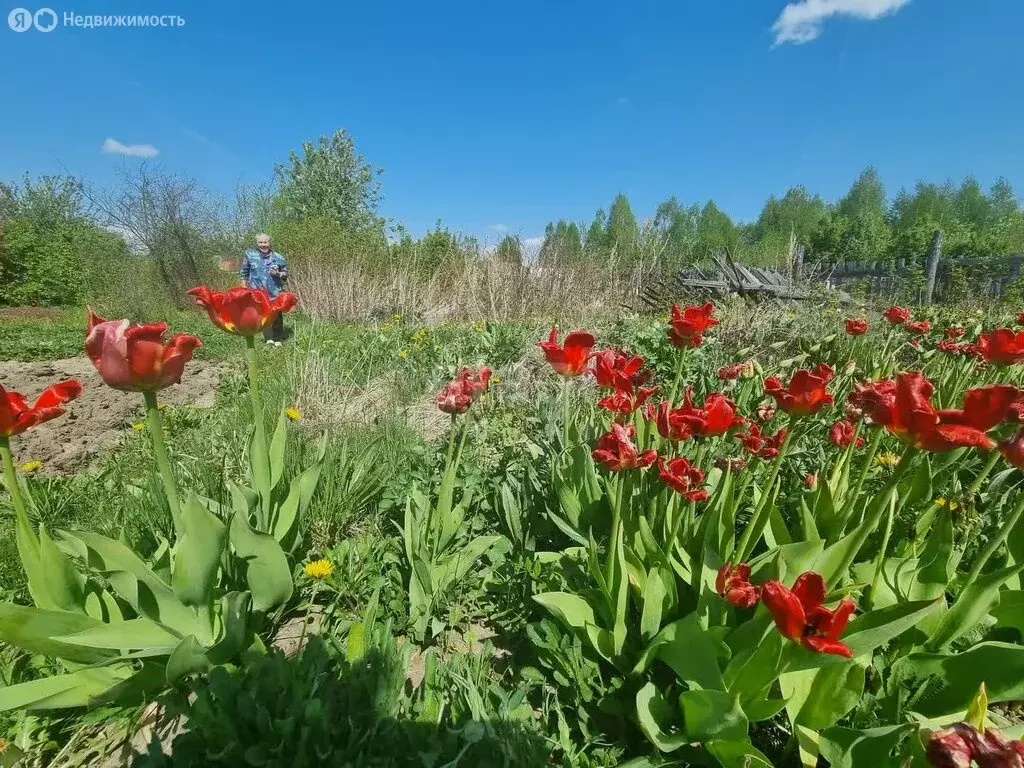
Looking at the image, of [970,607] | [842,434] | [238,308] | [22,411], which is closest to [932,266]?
[842,434]

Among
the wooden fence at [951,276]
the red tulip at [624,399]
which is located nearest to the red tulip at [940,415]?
the red tulip at [624,399]

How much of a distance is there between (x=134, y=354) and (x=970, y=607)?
197 centimetres

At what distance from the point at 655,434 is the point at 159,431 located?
1.44 metres

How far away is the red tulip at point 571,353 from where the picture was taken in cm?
165

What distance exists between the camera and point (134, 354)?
3.49 ft

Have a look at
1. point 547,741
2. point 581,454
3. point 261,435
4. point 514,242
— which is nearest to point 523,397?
point 581,454

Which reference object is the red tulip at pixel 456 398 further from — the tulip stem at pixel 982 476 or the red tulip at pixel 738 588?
the tulip stem at pixel 982 476

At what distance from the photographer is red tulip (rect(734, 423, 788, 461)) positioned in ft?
4.33

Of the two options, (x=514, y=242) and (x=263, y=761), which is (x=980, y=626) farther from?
(x=514, y=242)

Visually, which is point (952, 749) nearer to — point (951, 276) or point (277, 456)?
point (277, 456)

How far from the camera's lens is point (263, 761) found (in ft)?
3.16

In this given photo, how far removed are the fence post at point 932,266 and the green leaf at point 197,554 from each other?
567 inches

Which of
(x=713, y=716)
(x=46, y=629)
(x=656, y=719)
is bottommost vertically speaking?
(x=656, y=719)

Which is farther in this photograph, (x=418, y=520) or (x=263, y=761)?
(x=418, y=520)
